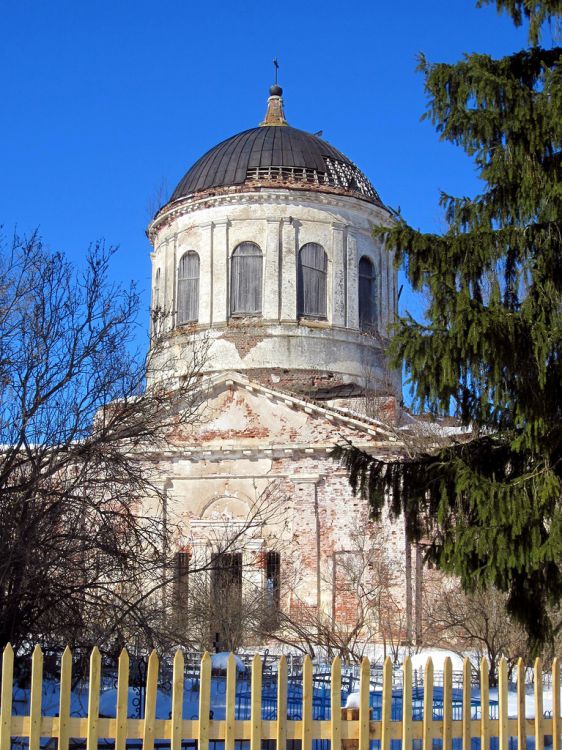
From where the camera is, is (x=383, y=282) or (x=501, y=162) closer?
(x=501, y=162)

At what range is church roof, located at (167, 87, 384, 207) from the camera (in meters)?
27.1

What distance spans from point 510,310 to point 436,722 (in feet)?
10.9

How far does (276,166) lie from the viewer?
27250mm

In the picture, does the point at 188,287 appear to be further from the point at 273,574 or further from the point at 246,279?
the point at 273,574

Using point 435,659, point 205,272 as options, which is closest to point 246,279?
point 205,272

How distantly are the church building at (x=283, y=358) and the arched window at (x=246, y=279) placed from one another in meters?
0.04

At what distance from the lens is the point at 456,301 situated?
25.1 ft

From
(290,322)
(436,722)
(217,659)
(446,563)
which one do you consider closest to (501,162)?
(446,563)

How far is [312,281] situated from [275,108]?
692 centimetres

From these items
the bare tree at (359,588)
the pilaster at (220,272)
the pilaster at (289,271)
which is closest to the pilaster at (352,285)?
the pilaster at (289,271)

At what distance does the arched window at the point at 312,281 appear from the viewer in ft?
87.2

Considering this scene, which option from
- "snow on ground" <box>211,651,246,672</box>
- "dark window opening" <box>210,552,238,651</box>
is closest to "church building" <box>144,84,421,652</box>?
"dark window opening" <box>210,552,238,651</box>

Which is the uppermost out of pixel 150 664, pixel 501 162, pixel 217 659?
pixel 501 162

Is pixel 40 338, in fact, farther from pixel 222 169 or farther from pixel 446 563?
pixel 222 169
